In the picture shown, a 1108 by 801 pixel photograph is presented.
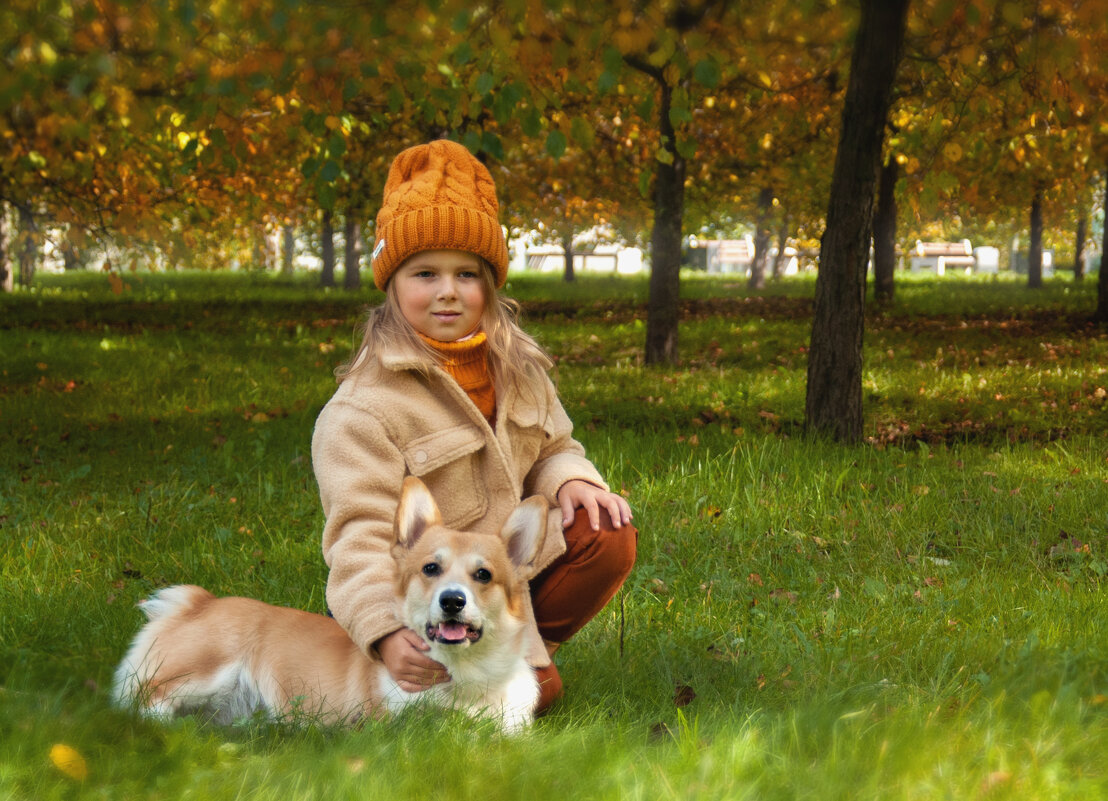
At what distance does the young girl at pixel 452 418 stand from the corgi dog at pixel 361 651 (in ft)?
0.62

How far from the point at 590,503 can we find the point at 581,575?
0.23m

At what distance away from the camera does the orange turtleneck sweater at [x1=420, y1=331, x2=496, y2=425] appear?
3.38 meters

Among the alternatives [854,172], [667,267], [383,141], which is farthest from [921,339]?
[383,141]

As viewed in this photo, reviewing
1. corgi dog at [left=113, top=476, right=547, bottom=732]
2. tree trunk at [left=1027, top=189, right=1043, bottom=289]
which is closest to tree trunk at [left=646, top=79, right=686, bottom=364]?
corgi dog at [left=113, top=476, right=547, bottom=732]

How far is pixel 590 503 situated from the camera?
3385 mm

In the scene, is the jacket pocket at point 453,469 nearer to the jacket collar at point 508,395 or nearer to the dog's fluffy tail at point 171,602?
the jacket collar at point 508,395

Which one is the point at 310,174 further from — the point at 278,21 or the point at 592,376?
the point at 592,376

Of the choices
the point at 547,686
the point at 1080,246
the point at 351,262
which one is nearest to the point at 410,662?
the point at 547,686

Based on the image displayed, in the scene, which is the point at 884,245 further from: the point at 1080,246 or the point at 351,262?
the point at 1080,246

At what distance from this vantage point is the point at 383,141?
15.1 metres

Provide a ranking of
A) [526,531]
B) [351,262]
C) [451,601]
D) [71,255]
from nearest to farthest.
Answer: [451,601] < [526,531] < [351,262] < [71,255]

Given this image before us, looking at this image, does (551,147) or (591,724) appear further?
(551,147)

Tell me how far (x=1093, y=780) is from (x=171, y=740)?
7.53ft

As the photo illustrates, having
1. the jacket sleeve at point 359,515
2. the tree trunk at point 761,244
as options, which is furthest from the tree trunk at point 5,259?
the jacket sleeve at point 359,515
